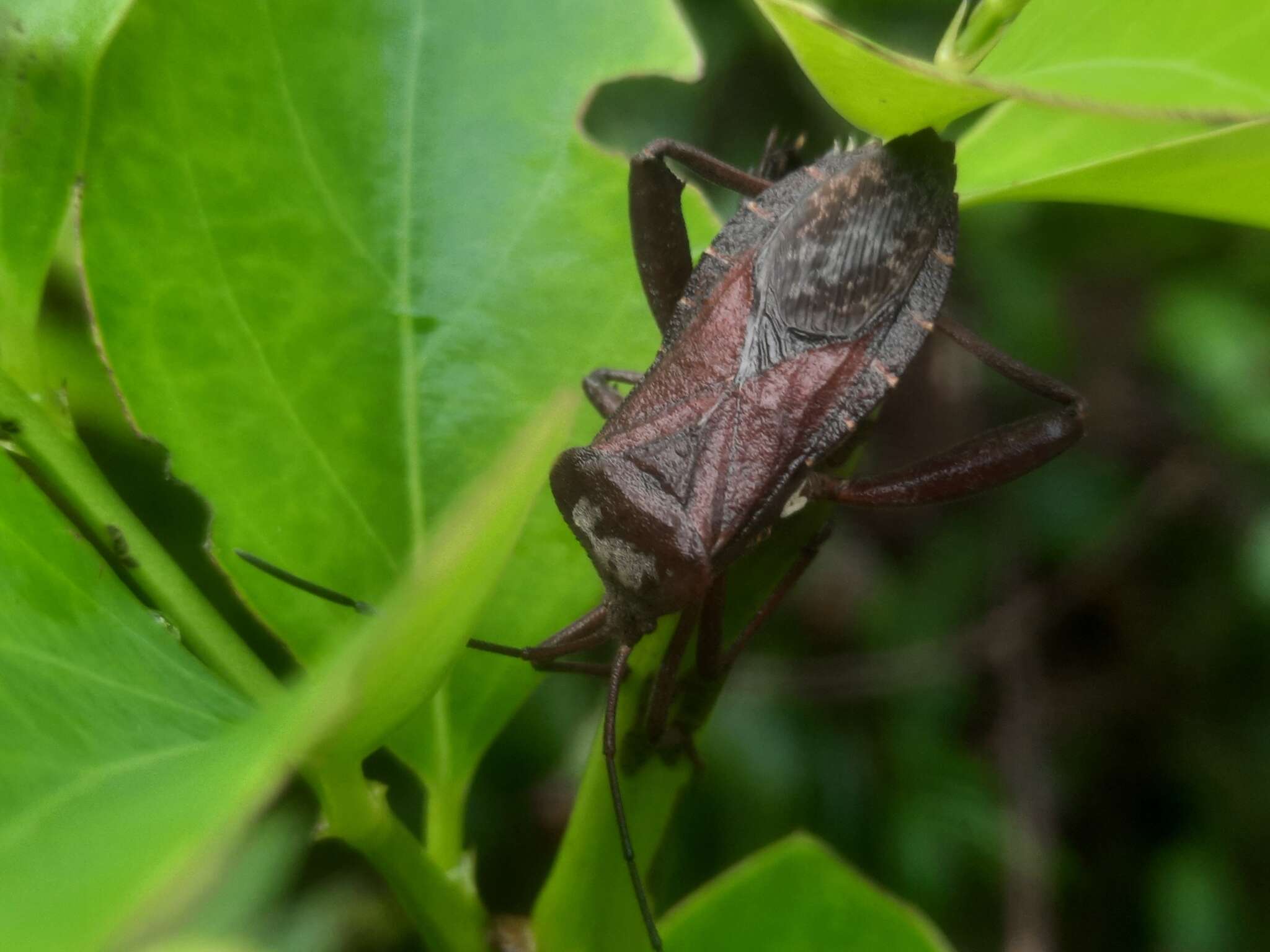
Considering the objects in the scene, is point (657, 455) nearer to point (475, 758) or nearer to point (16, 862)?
point (475, 758)

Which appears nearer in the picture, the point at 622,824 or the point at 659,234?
the point at 622,824

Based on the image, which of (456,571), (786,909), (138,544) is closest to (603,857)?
(786,909)

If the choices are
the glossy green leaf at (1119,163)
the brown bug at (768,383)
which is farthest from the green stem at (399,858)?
the glossy green leaf at (1119,163)

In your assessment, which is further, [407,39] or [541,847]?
[541,847]

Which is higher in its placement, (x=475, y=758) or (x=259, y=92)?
(x=259, y=92)

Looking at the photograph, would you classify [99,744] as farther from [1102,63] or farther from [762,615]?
[1102,63]

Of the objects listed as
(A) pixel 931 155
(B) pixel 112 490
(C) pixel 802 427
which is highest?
(B) pixel 112 490

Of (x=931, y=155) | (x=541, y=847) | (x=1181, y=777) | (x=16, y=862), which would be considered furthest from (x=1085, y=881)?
(x=16, y=862)

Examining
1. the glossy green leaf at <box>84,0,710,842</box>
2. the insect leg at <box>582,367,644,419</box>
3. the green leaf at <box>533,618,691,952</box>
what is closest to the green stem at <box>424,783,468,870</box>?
the glossy green leaf at <box>84,0,710,842</box>
